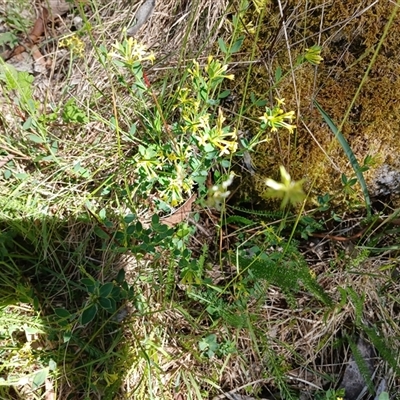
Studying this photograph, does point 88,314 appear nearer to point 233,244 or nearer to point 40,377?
point 40,377

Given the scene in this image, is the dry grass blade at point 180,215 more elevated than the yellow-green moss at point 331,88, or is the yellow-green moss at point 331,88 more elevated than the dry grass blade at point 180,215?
the yellow-green moss at point 331,88

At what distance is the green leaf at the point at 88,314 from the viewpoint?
5.22 ft

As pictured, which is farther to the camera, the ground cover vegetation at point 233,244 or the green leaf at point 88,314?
the ground cover vegetation at point 233,244

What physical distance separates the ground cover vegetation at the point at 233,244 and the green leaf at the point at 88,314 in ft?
0.12

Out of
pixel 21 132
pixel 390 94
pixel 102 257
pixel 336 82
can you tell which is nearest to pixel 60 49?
pixel 21 132

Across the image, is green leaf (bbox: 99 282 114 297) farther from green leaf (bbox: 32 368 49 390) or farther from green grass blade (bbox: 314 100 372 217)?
green grass blade (bbox: 314 100 372 217)

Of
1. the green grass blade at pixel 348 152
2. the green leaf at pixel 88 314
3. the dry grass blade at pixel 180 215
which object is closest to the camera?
the green leaf at pixel 88 314

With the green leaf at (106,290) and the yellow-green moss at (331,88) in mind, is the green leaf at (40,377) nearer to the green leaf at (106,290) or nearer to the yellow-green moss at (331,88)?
the green leaf at (106,290)

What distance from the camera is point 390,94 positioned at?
5.90 ft

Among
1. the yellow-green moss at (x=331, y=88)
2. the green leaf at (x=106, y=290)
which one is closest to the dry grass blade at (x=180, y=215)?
the yellow-green moss at (x=331, y=88)

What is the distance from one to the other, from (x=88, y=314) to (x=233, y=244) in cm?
65

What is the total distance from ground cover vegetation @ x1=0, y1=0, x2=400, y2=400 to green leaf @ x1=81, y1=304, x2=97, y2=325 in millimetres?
36

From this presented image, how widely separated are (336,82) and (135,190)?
0.92 m

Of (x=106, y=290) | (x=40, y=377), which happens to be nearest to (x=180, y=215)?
(x=106, y=290)
